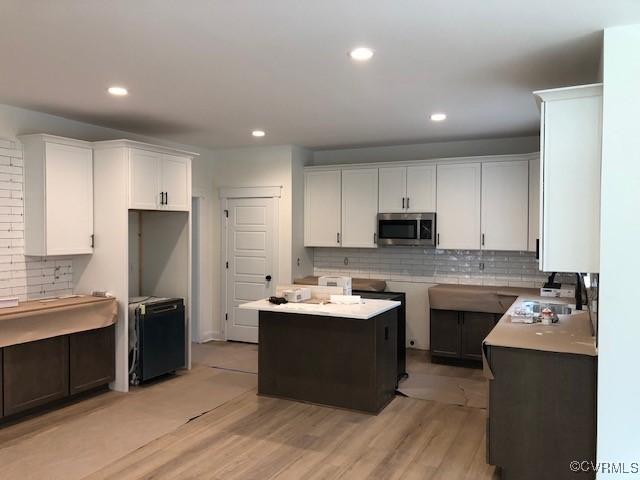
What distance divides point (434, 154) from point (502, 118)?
60.6 inches

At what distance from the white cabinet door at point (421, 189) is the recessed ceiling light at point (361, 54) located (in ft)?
10.1

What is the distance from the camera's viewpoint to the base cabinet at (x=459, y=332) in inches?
225

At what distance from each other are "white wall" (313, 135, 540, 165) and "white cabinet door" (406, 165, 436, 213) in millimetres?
404

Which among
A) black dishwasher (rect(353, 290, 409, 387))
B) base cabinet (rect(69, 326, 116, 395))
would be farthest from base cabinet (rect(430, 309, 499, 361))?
base cabinet (rect(69, 326, 116, 395))

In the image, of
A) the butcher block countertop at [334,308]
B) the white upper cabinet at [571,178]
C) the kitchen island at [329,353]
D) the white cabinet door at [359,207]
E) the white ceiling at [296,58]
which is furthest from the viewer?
the white cabinet door at [359,207]

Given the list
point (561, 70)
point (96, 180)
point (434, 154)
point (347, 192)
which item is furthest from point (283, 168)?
point (561, 70)

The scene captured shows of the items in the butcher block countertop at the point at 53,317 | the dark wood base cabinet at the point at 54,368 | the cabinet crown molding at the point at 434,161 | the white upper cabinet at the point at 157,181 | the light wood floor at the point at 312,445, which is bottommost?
the light wood floor at the point at 312,445

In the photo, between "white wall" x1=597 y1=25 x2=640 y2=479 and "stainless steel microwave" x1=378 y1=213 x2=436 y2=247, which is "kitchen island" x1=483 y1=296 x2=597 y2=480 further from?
"stainless steel microwave" x1=378 y1=213 x2=436 y2=247

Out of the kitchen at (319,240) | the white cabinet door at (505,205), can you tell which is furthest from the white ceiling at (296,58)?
the white cabinet door at (505,205)

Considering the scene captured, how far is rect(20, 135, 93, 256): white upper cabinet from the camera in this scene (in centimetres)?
454

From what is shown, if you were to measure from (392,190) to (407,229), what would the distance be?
1.75 feet

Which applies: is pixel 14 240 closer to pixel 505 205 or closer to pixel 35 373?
pixel 35 373

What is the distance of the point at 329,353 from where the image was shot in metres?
4.48

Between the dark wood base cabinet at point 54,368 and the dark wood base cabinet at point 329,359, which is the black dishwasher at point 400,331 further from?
the dark wood base cabinet at point 54,368
